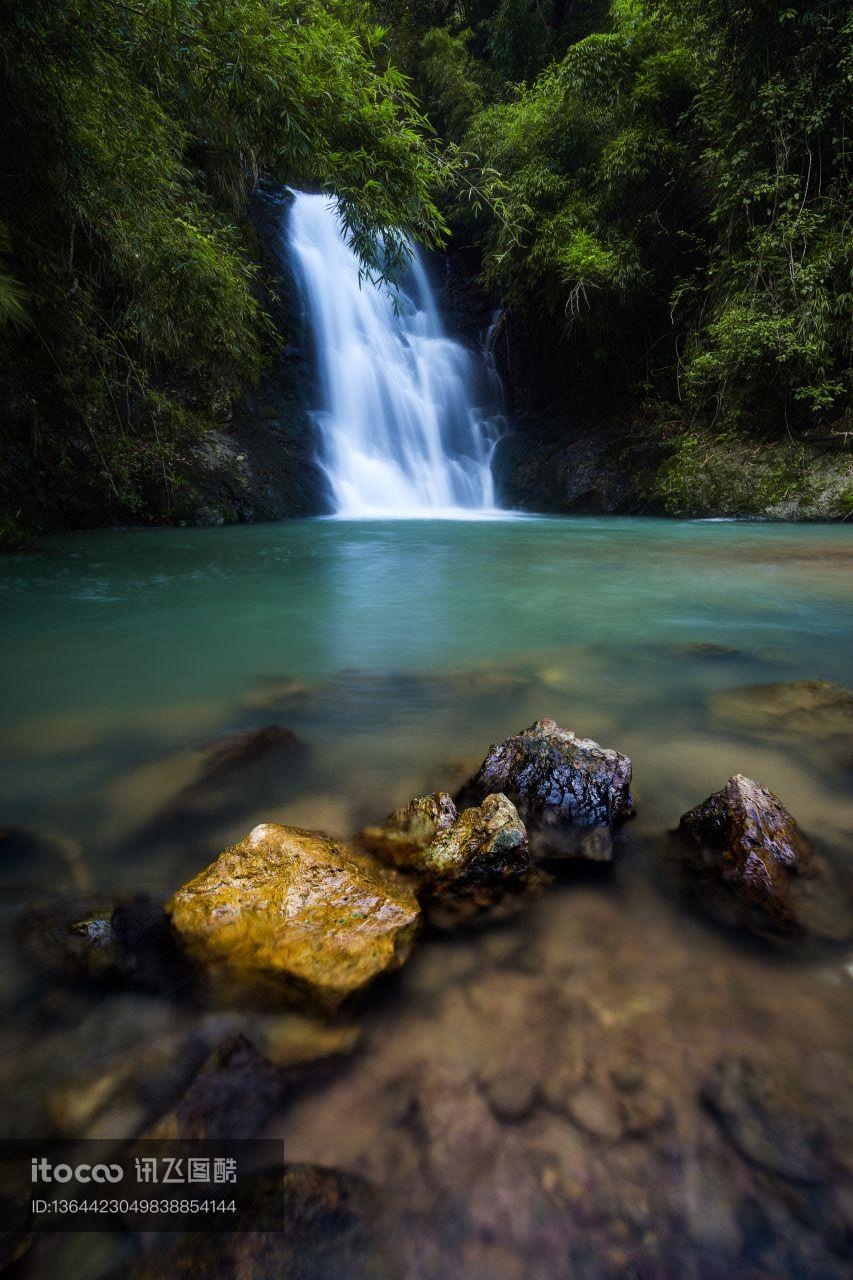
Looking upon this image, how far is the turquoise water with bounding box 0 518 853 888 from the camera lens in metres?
2.11

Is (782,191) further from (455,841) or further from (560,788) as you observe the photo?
(455,841)

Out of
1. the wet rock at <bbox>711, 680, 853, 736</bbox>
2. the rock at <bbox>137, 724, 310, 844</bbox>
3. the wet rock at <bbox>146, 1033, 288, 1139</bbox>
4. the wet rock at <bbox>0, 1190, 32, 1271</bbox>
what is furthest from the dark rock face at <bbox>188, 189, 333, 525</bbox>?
the wet rock at <bbox>0, 1190, 32, 1271</bbox>

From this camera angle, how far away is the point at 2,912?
4.76 feet

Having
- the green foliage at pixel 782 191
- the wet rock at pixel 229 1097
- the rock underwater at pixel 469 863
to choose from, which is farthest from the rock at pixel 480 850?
the green foliage at pixel 782 191

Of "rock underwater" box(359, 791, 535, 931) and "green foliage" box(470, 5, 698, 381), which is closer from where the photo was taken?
"rock underwater" box(359, 791, 535, 931)

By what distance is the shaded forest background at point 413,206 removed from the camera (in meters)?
4.48

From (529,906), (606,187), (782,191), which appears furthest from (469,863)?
(606,187)

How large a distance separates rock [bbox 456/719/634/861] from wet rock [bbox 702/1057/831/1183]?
0.62 m

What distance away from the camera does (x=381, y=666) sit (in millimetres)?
Result: 3510

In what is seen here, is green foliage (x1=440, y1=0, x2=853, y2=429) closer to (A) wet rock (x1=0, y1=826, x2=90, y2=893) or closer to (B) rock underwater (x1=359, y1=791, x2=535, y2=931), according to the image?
(B) rock underwater (x1=359, y1=791, x2=535, y2=931)

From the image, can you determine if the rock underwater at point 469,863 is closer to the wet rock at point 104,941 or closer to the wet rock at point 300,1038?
the wet rock at point 300,1038

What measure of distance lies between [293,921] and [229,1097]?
1.11 feet

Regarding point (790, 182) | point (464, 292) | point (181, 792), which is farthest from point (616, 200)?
point (181, 792)

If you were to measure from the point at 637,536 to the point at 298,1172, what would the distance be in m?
9.50
